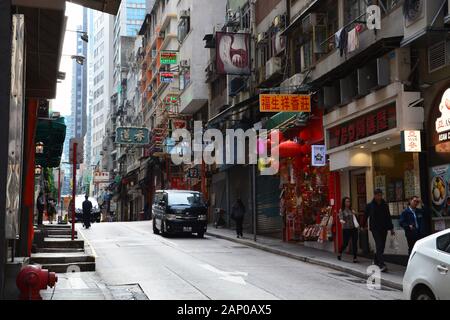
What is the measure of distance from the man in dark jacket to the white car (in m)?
6.61

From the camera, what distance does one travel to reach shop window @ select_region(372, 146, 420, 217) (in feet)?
54.5

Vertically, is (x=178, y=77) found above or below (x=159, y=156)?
above

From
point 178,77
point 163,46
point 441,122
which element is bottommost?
point 441,122

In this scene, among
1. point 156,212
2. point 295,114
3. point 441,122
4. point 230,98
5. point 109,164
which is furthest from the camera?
point 109,164

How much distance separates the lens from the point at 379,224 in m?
15.3

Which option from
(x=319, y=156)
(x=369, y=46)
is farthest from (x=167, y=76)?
(x=369, y=46)

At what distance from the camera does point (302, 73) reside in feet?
76.0

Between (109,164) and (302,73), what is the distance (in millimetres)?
82784

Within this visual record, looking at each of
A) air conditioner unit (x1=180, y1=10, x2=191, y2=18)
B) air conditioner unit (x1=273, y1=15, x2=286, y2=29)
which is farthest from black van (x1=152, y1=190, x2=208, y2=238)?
air conditioner unit (x1=180, y1=10, x2=191, y2=18)

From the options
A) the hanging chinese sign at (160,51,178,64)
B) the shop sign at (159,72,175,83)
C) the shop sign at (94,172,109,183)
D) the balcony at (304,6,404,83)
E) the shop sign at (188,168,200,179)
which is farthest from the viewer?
the shop sign at (94,172,109,183)

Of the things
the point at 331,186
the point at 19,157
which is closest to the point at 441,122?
the point at 331,186

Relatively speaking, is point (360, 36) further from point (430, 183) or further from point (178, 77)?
point (178, 77)

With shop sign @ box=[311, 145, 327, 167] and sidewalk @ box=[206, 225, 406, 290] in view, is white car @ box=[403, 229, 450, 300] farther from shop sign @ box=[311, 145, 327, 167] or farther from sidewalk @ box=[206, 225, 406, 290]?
shop sign @ box=[311, 145, 327, 167]

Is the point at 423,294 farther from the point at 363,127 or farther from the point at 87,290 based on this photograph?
the point at 363,127
